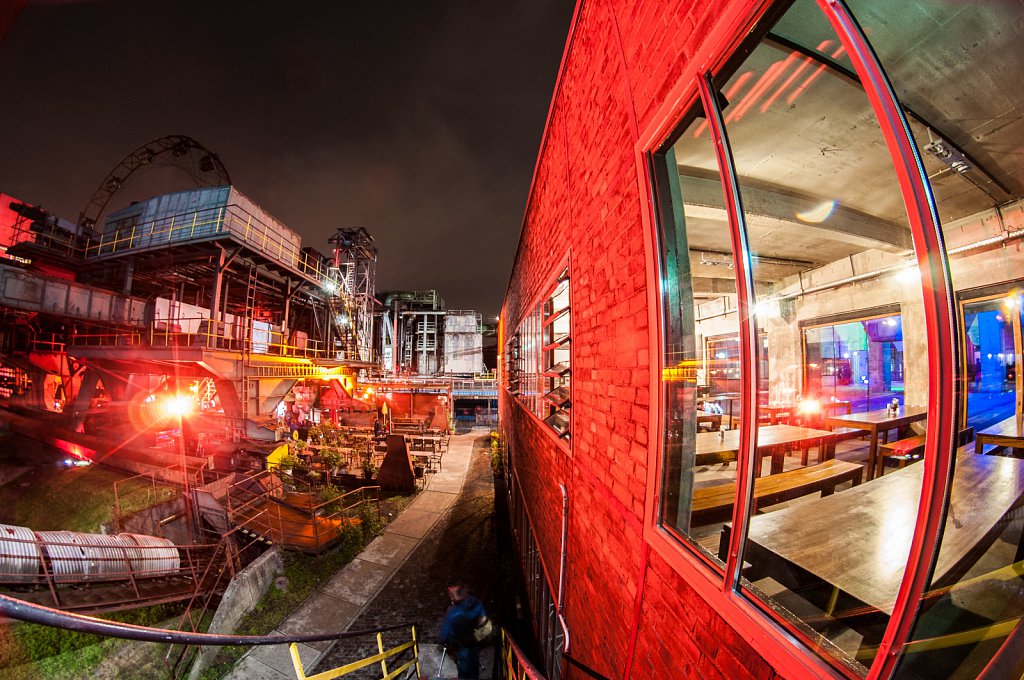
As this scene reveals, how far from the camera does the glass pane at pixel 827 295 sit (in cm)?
134

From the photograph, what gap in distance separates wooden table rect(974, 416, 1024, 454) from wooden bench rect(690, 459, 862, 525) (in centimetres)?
68

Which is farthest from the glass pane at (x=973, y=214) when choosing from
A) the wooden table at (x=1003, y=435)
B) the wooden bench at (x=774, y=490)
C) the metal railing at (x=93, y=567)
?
the metal railing at (x=93, y=567)

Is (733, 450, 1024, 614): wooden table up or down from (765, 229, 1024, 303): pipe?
down

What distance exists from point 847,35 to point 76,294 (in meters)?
27.0

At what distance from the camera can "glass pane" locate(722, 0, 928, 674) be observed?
1341mm

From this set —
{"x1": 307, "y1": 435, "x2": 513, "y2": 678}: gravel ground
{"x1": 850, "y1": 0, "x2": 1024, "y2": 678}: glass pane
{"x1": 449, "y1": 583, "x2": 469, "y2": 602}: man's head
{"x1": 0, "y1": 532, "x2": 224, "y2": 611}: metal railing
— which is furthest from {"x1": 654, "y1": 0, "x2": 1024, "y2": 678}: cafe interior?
{"x1": 0, "y1": 532, "x2": 224, "y2": 611}: metal railing

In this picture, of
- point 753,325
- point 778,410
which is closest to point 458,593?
point 778,410

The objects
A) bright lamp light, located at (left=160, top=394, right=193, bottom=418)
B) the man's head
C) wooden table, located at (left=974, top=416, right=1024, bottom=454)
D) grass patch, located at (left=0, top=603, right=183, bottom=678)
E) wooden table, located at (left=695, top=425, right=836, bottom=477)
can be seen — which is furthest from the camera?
bright lamp light, located at (left=160, top=394, right=193, bottom=418)

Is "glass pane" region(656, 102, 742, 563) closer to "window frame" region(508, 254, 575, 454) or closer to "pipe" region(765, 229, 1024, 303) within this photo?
"pipe" region(765, 229, 1024, 303)

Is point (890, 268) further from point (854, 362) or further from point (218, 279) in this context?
point (218, 279)

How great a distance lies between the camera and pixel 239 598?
6402mm

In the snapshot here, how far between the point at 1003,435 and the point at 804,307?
56.8 inches

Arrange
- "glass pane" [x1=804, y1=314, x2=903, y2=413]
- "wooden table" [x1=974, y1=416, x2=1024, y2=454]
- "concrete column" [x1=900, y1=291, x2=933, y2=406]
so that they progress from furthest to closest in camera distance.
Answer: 1. "glass pane" [x1=804, y1=314, x2=903, y2=413]
2. "wooden table" [x1=974, y1=416, x2=1024, y2=454]
3. "concrete column" [x1=900, y1=291, x2=933, y2=406]

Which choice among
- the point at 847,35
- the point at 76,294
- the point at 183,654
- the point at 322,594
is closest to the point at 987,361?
Result: the point at 847,35
